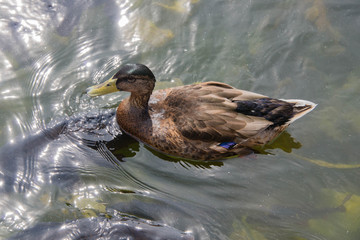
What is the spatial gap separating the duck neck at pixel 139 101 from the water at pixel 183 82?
526 mm

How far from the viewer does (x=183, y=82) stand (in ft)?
22.4

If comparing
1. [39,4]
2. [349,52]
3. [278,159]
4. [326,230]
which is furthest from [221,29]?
[326,230]

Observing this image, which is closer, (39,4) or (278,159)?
(278,159)

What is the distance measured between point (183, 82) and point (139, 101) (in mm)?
1088

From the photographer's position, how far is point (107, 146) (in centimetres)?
597

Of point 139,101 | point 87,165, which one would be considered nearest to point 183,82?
point 139,101

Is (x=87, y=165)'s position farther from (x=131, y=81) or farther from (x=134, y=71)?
(x=134, y=71)

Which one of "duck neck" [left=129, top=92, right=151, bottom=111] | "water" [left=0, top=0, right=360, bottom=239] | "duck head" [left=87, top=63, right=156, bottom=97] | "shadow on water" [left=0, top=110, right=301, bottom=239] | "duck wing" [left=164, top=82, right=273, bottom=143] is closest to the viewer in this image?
"shadow on water" [left=0, top=110, right=301, bottom=239]

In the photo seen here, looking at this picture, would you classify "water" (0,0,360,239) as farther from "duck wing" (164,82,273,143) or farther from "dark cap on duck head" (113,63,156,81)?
"dark cap on duck head" (113,63,156,81)

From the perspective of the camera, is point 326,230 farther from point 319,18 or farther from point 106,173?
point 319,18

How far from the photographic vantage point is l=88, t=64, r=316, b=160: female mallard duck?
5.56 m

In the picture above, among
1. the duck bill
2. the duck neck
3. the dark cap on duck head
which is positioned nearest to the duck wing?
the duck neck

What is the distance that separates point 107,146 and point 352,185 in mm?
3410

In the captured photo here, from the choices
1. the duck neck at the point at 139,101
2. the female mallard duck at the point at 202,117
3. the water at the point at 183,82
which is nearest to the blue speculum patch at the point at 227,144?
the female mallard duck at the point at 202,117
